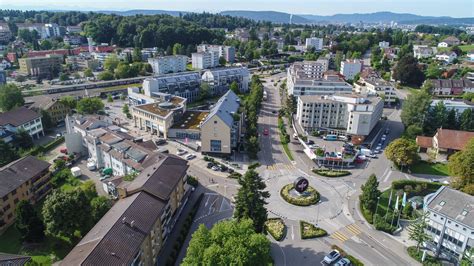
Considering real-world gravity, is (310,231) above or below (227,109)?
below

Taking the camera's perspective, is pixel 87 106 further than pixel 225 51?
No

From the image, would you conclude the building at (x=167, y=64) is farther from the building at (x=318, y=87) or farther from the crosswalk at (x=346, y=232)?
the crosswalk at (x=346, y=232)

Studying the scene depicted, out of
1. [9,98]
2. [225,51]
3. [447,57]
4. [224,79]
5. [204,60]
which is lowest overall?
[9,98]

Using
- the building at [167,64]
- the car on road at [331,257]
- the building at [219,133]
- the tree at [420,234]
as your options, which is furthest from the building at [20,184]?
the building at [167,64]

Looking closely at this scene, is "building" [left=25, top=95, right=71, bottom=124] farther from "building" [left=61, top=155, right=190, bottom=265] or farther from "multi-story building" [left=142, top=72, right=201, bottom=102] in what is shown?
"building" [left=61, top=155, right=190, bottom=265]

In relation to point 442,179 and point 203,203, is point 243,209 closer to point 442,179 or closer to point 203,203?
point 203,203

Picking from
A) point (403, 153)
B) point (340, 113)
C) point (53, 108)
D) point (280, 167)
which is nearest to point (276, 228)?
point (280, 167)

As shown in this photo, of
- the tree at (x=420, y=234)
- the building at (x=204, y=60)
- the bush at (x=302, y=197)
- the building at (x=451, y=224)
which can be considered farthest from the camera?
the building at (x=204, y=60)

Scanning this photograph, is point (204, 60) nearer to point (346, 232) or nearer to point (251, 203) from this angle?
point (251, 203)
